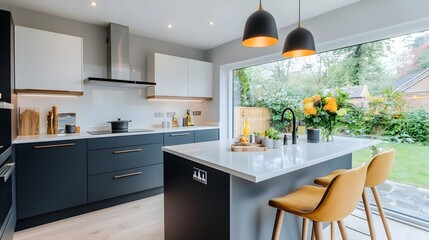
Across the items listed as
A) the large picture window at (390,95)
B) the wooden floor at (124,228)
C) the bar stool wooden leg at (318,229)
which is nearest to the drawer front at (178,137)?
the wooden floor at (124,228)

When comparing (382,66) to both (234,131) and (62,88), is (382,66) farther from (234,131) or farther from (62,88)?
(62,88)

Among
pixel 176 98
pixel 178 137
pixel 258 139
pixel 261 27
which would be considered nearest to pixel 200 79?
pixel 176 98


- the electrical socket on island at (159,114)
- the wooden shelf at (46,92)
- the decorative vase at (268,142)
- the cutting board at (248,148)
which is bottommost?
the cutting board at (248,148)

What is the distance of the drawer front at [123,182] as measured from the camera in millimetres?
2649

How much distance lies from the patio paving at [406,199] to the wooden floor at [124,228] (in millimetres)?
198

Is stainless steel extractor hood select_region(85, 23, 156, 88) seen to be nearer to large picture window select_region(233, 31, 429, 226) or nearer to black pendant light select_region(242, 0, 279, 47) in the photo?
large picture window select_region(233, 31, 429, 226)

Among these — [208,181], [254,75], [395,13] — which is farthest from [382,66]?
[208,181]

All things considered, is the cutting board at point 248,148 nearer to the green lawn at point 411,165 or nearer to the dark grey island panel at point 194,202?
the dark grey island panel at point 194,202

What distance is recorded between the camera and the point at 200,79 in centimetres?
404

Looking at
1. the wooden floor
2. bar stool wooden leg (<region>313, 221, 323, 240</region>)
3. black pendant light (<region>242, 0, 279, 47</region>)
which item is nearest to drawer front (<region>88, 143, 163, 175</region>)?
the wooden floor

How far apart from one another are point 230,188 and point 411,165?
2299 mm

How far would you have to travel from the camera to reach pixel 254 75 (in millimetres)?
3895

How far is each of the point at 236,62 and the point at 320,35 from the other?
141 centimetres

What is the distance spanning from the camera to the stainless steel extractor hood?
122 inches
